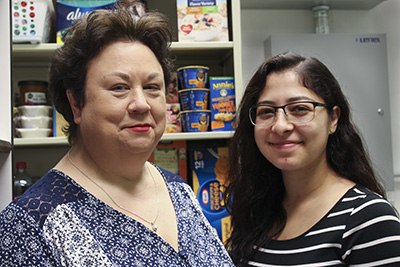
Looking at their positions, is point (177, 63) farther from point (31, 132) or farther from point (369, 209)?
point (369, 209)

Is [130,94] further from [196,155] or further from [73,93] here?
[196,155]

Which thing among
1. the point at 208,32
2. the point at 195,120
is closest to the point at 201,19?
the point at 208,32

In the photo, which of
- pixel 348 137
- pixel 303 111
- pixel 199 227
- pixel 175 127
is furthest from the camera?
pixel 175 127

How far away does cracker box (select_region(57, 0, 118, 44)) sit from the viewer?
1.85 m

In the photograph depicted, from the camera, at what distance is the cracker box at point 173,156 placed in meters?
1.99

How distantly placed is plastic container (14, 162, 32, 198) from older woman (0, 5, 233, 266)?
99 centimetres

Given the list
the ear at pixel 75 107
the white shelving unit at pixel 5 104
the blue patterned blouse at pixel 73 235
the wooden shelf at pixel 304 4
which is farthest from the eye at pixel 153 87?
the wooden shelf at pixel 304 4

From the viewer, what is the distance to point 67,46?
96 cm

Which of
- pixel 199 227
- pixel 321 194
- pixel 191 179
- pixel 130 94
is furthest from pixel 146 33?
pixel 191 179

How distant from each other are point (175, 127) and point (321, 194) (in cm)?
82

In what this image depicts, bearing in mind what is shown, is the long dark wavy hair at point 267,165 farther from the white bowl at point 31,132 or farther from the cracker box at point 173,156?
the white bowl at point 31,132

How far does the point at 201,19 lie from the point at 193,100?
15.1 inches

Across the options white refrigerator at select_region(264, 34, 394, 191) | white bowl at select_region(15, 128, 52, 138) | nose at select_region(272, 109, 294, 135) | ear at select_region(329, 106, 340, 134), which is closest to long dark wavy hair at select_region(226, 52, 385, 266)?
ear at select_region(329, 106, 340, 134)

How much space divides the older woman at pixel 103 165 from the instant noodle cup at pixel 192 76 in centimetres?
85
